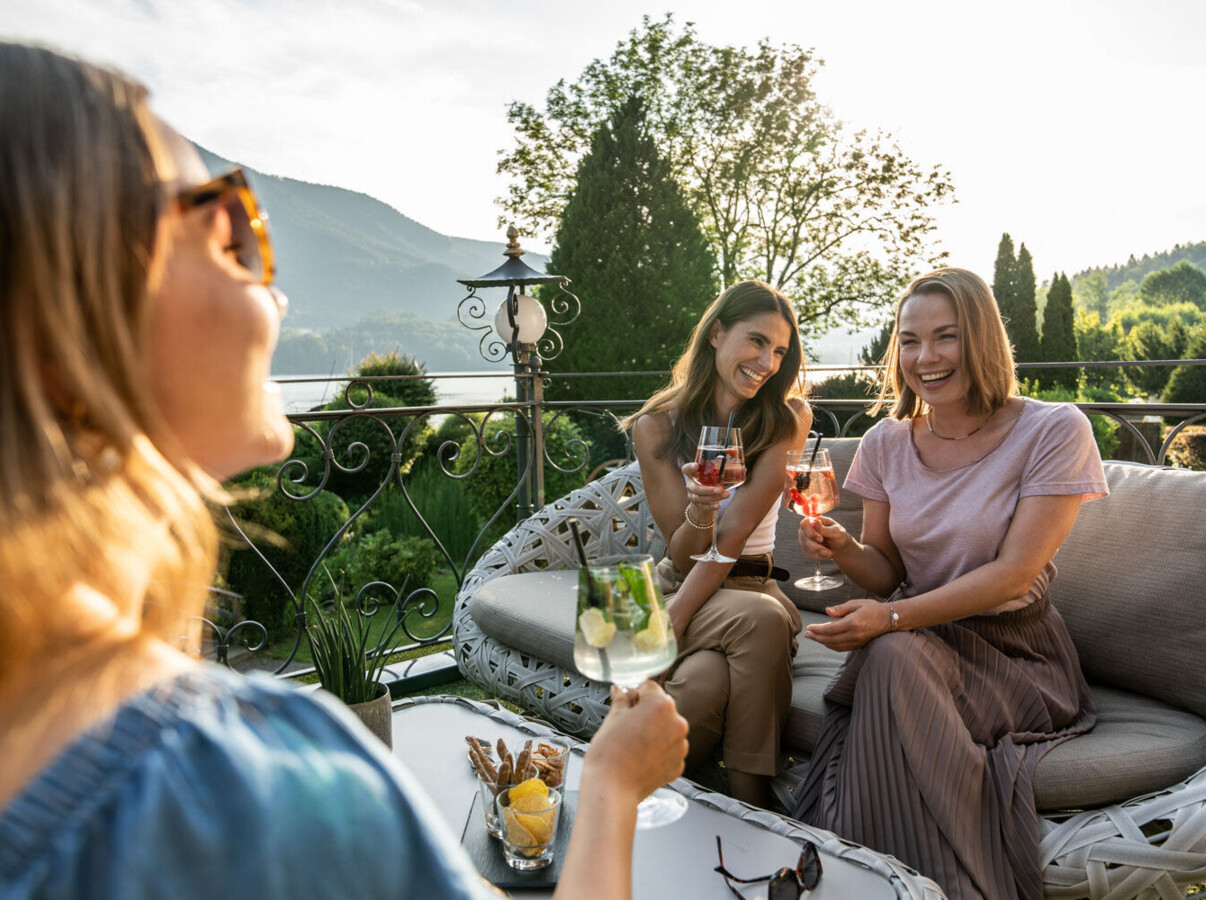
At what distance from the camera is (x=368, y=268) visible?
108 feet

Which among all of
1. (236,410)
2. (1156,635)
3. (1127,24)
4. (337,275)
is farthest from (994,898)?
(337,275)

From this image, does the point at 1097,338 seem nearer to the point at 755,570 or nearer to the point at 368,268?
the point at 755,570

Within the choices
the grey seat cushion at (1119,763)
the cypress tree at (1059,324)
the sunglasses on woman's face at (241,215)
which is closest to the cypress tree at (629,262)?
the cypress tree at (1059,324)

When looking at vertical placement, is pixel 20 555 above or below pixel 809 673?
above

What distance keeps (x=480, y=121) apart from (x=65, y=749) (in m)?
17.1

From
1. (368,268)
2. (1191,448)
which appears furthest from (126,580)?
(368,268)

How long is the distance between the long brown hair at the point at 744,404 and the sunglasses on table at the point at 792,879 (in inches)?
61.8

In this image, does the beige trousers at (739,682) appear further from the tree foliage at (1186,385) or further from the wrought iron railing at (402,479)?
the tree foliage at (1186,385)

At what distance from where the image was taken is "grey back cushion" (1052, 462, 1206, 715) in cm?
219

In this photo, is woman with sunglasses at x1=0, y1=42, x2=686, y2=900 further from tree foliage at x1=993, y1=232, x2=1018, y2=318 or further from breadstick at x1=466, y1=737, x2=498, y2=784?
tree foliage at x1=993, y1=232, x2=1018, y2=318

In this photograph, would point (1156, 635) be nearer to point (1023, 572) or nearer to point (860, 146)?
point (1023, 572)

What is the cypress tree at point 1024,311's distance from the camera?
1570 cm

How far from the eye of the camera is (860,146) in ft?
53.6

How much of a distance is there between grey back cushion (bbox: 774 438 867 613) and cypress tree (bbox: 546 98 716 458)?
913 cm
